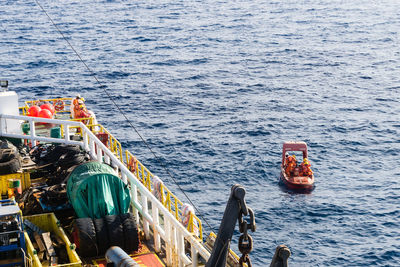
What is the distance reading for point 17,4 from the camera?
487ft

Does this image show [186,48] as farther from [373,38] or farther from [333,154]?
[333,154]

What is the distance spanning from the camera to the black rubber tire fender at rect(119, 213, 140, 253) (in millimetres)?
16688

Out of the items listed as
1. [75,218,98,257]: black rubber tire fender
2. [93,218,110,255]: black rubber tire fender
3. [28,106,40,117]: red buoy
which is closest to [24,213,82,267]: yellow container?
[75,218,98,257]: black rubber tire fender

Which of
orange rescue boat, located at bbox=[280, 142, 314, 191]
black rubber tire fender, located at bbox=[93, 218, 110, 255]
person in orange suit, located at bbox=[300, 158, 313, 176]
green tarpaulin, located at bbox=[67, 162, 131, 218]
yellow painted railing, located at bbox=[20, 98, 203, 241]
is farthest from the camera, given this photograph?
person in orange suit, located at bbox=[300, 158, 313, 176]

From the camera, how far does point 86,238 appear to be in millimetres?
16281

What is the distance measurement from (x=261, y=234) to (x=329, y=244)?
4662mm

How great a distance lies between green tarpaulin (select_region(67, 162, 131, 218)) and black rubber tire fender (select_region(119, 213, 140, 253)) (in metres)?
0.71

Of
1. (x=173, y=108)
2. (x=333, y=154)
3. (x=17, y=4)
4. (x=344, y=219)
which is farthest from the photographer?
(x=17, y=4)

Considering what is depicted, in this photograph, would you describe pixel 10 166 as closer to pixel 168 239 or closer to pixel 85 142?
pixel 85 142

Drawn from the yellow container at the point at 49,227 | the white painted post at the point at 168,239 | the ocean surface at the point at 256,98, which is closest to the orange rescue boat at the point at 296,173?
the ocean surface at the point at 256,98

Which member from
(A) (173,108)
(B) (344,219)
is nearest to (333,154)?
(B) (344,219)

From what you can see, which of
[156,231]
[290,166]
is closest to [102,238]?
[156,231]

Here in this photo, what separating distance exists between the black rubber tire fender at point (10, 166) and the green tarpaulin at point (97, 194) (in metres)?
5.03

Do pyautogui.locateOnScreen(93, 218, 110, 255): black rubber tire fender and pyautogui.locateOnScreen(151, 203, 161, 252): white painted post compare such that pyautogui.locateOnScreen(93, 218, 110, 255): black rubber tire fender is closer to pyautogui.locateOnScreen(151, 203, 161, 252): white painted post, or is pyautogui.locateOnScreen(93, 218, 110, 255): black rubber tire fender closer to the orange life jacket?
pyautogui.locateOnScreen(151, 203, 161, 252): white painted post
